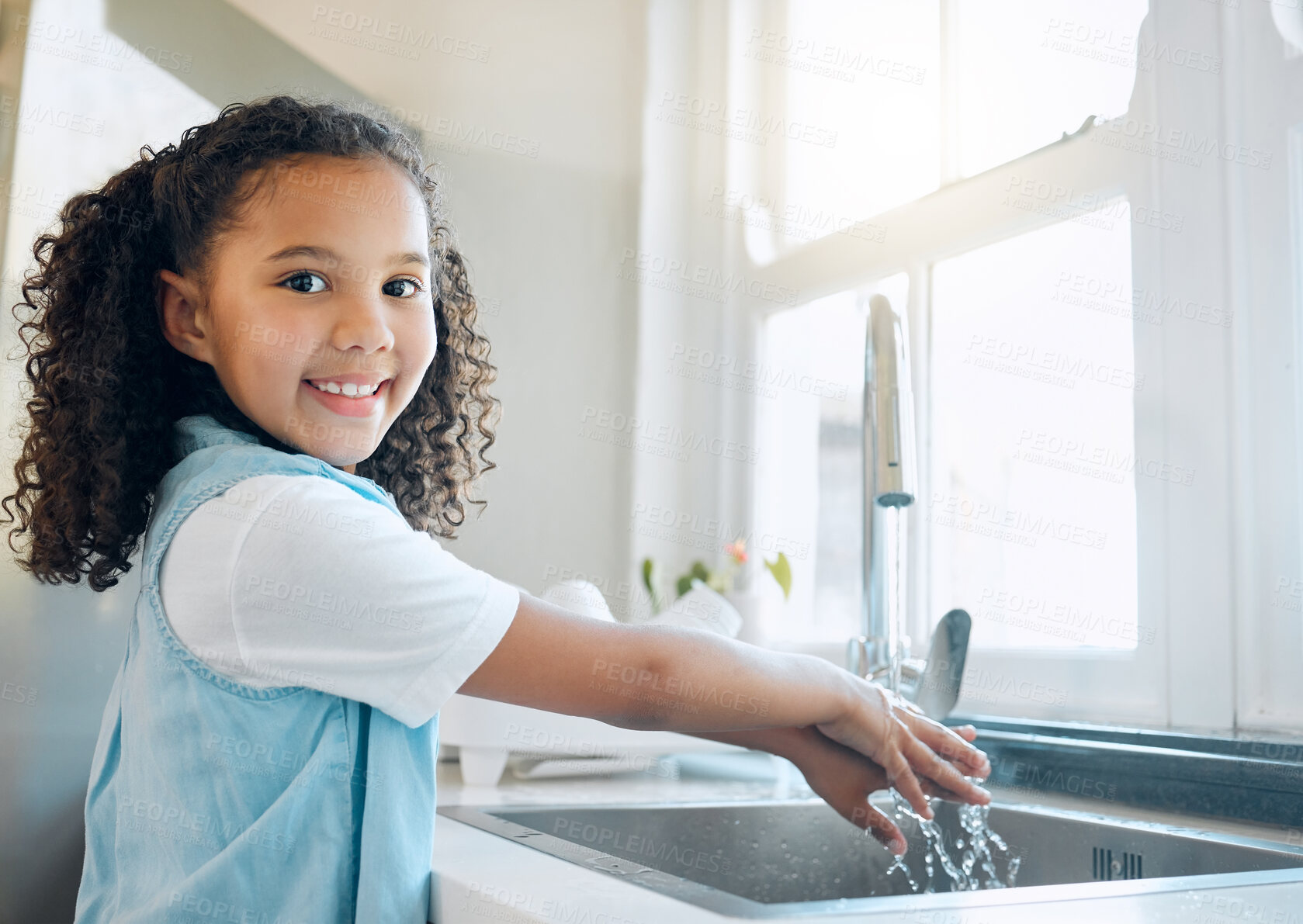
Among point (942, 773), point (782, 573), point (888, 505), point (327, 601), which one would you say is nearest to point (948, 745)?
point (942, 773)

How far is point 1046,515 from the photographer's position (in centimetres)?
136

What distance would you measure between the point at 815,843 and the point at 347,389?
26.2 inches

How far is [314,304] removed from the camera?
0.72m

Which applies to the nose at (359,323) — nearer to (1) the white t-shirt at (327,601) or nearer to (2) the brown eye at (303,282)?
(2) the brown eye at (303,282)

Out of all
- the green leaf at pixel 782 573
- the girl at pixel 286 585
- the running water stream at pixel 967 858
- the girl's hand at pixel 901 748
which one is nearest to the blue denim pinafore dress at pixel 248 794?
the girl at pixel 286 585

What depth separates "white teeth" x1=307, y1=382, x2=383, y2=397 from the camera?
75cm

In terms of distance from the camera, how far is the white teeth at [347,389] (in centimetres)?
75

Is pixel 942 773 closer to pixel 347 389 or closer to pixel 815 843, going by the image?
pixel 815 843

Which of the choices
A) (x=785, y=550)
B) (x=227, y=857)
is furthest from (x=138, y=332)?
(x=785, y=550)

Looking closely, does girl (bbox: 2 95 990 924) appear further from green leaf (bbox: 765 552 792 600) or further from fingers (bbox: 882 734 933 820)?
green leaf (bbox: 765 552 792 600)

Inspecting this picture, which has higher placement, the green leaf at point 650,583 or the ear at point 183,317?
the ear at point 183,317

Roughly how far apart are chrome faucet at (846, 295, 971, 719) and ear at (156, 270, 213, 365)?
2.04ft

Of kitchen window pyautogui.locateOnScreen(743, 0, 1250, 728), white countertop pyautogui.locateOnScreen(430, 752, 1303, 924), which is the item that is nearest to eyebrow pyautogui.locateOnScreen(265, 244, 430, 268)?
white countertop pyautogui.locateOnScreen(430, 752, 1303, 924)

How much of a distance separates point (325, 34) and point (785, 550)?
1107 millimetres
